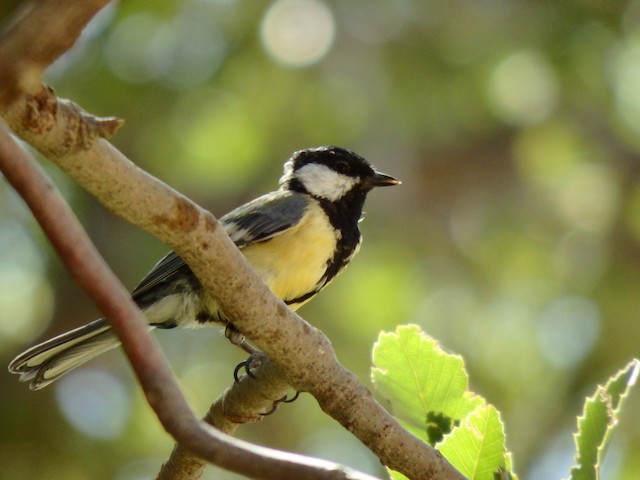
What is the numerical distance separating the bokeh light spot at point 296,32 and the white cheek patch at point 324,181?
2.55 meters

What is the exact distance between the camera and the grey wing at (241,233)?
362cm

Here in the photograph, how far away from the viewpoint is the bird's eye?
4199 mm

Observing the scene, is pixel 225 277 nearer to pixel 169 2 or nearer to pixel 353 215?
pixel 353 215

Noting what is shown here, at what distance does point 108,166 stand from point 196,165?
4977mm

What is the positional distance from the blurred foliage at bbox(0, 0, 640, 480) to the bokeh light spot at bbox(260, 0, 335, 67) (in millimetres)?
15

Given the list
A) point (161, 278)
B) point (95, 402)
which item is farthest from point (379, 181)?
point (95, 402)

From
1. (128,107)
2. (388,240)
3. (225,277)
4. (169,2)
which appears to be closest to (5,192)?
(128,107)

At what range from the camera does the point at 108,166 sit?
5.70ft

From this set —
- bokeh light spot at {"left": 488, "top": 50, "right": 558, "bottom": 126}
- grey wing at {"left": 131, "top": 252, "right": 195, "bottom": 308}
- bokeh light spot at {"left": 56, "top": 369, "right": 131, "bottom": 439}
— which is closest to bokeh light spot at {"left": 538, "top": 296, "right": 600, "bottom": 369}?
bokeh light spot at {"left": 488, "top": 50, "right": 558, "bottom": 126}

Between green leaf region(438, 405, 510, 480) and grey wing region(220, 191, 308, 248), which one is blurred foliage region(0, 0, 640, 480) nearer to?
grey wing region(220, 191, 308, 248)

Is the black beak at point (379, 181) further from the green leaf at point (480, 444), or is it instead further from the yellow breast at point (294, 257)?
the green leaf at point (480, 444)

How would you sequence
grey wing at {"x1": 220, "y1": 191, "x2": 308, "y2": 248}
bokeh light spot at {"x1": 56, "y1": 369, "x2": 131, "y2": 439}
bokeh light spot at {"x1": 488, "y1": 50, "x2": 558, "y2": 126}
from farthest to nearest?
bokeh light spot at {"x1": 488, "y1": 50, "x2": 558, "y2": 126} < bokeh light spot at {"x1": 56, "y1": 369, "x2": 131, "y2": 439} < grey wing at {"x1": 220, "y1": 191, "x2": 308, "y2": 248}

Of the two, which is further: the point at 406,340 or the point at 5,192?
the point at 5,192

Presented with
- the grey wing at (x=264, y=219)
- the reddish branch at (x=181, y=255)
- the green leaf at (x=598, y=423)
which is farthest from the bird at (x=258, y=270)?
the green leaf at (x=598, y=423)
